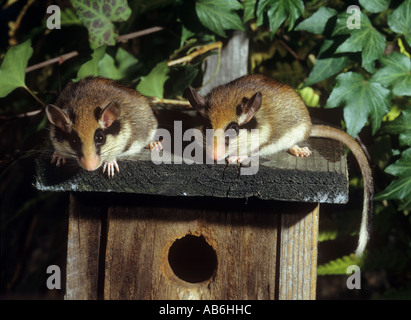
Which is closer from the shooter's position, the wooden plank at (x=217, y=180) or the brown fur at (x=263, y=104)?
the wooden plank at (x=217, y=180)

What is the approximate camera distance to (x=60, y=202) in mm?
4559

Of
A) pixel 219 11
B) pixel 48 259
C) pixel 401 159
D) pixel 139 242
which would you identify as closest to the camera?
pixel 139 242

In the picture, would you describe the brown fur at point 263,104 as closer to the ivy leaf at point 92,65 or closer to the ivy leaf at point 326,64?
the ivy leaf at point 326,64

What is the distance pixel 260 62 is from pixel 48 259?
7.12 feet

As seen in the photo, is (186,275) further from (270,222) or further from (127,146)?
(127,146)

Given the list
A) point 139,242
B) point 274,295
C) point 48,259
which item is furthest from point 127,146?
point 48,259

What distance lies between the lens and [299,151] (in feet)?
8.40

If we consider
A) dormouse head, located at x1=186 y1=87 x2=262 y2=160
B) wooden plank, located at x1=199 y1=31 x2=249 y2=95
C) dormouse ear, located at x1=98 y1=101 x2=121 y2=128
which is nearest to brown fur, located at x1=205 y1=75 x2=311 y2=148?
dormouse head, located at x1=186 y1=87 x2=262 y2=160

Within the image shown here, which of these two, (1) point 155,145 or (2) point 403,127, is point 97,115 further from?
(2) point 403,127

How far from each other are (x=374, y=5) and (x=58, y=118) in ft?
5.81

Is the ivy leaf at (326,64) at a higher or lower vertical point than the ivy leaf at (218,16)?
lower

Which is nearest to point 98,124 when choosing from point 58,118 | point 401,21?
point 58,118

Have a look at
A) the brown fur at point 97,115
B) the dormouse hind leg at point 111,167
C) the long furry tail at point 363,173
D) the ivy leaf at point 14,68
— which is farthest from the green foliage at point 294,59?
the dormouse hind leg at point 111,167

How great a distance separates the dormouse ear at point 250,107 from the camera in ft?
8.23
